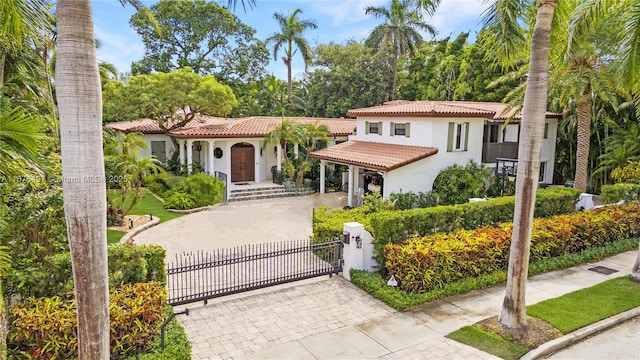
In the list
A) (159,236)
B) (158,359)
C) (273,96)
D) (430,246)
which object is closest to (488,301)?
(430,246)

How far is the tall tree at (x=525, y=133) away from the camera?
7.80 metres

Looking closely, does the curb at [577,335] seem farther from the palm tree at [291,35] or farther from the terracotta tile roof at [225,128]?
the palm tree at [291,35]

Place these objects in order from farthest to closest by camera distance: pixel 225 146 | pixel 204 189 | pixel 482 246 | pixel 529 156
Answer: pixel 225 146
pixel 204 189
pixel 482 246
pixel 529 156

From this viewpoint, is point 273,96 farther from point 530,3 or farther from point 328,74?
point 530,3

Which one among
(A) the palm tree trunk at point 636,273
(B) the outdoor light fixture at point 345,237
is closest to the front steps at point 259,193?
(B) the outdoor light fixture at point 345,237

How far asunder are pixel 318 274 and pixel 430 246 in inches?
122

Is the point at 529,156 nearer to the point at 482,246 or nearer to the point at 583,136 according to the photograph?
the point at 482,246

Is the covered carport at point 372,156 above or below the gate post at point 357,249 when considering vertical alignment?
above

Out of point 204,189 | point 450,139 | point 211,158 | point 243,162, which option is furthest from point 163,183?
point 450,139

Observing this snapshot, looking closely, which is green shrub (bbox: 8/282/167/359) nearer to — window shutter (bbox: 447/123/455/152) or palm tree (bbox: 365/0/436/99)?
window shutter (bbox: 447/123/455/152)

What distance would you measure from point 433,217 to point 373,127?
39.3ft

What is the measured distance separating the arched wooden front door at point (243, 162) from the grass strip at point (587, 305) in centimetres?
1948

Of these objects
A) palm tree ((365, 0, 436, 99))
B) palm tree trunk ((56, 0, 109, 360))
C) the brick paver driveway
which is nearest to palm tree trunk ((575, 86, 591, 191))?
the brick paver driveway

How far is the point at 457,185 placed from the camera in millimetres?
18891
